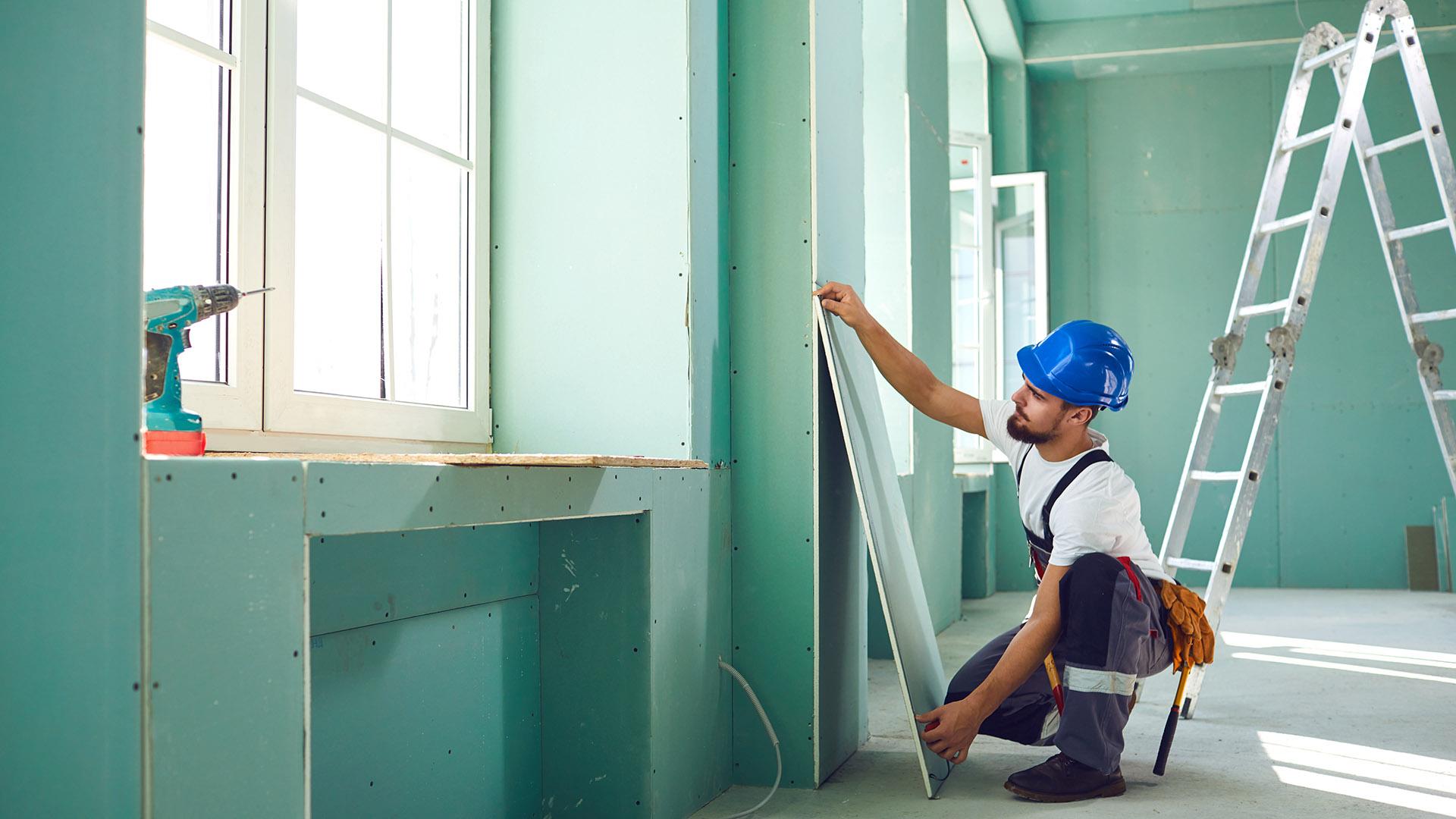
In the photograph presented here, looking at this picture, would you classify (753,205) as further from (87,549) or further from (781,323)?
(87,549)

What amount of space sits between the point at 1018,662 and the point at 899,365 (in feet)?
2.30

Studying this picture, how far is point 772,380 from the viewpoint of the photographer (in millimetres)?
2553

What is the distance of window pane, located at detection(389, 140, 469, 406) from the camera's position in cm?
214

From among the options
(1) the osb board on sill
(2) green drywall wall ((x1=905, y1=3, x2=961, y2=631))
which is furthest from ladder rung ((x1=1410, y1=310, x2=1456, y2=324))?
(1) the osb board on sill

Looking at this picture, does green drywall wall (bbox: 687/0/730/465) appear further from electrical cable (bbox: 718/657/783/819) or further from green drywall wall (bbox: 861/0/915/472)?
green drywall wall (bbox: 861/0/915/472)

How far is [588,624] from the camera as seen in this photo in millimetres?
2148

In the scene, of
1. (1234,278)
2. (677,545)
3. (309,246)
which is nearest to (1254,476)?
(677,545)

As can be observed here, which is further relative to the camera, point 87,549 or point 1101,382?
point 1101,382

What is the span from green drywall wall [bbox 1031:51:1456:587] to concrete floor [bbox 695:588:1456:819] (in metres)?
2.19

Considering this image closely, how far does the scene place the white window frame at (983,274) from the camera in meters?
6.08

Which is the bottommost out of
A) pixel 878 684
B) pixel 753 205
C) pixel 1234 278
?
pixel 878 684

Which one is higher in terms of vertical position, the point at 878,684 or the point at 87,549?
the point at 87,549

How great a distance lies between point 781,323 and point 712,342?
0.18 meters

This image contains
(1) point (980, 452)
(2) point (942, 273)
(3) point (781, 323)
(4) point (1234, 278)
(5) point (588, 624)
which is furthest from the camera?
(4) point (1234, 278)
